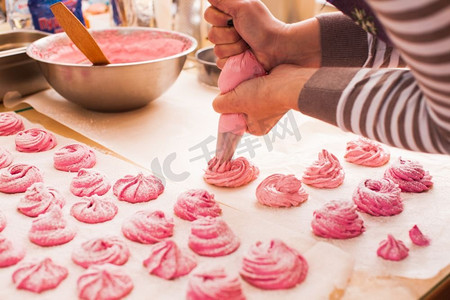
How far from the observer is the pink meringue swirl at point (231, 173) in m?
1.54

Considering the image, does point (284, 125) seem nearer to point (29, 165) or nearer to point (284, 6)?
point (284, 6)

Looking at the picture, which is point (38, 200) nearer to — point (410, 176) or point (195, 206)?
point (195, 206)

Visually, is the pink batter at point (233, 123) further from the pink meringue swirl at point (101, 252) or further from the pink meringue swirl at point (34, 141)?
the pink meringue swirl at point (34, 141)

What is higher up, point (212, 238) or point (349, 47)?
point (349, 47)

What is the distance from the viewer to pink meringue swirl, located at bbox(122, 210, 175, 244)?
1239 mm

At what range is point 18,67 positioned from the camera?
208 cm

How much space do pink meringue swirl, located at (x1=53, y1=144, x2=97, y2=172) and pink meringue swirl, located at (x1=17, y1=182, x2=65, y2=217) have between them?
15cm

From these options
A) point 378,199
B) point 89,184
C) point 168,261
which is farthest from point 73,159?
point 378,199

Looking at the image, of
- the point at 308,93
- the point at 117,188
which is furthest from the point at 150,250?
the point at 308,93

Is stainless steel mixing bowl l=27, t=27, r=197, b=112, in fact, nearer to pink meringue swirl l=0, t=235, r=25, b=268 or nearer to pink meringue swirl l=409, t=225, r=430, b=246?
pink meringue swirl l=0, t=235, r=25, b=268

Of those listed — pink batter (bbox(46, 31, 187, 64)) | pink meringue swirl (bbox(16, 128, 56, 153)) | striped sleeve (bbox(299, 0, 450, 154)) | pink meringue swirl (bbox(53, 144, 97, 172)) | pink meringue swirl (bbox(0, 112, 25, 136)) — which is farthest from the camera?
pink batter (bbox(46, 31, 187, 64))

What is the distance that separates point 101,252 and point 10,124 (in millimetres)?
926

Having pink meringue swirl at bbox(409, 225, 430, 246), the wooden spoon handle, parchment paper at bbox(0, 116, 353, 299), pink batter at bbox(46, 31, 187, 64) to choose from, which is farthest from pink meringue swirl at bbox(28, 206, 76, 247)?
pink batter at bbox(46, 31, 187, 64)

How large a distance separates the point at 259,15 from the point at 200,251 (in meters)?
0.77
